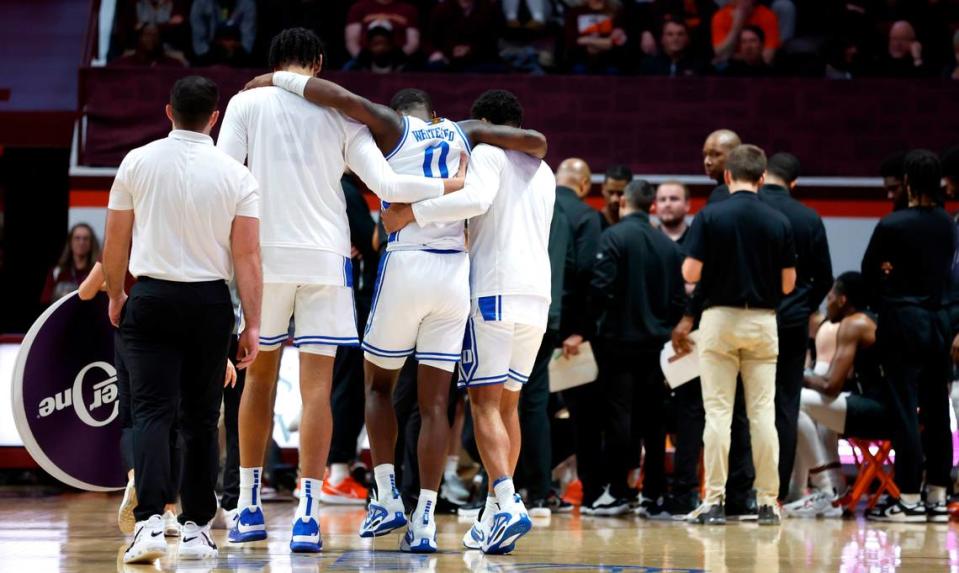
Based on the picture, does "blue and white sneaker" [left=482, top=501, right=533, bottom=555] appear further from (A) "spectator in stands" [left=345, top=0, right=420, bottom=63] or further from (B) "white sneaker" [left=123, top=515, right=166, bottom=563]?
(A) "spectator in stands" [left=345, top=0, right=420, bottom=63]

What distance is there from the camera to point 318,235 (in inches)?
200

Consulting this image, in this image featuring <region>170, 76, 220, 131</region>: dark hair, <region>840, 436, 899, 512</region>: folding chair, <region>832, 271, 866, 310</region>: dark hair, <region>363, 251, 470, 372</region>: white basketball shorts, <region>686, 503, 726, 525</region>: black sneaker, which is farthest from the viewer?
<region>832, 271, 866, 310</region>: dark hair

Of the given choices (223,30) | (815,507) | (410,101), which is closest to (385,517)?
(410,101)

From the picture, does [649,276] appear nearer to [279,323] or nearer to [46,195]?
[279,323]

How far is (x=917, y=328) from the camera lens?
24.7 ft

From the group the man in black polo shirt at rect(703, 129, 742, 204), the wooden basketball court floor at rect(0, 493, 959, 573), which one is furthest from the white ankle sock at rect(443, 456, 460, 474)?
the man in black polo shirt at rect(703, 129, 742, 204)

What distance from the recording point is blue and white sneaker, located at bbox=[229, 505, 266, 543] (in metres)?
5.23

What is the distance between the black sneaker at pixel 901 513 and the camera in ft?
24.1

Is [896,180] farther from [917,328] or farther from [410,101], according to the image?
[410,101]

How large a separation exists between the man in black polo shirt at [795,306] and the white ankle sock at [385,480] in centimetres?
283

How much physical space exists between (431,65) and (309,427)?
22.8ft

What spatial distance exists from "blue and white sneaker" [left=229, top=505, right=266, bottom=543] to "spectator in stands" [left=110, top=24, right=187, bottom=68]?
7.32 m

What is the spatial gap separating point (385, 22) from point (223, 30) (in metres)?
1.40

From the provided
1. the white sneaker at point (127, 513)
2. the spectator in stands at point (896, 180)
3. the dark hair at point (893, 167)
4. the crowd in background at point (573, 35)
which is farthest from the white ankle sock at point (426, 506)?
the crowd in background at point (573, 35)
